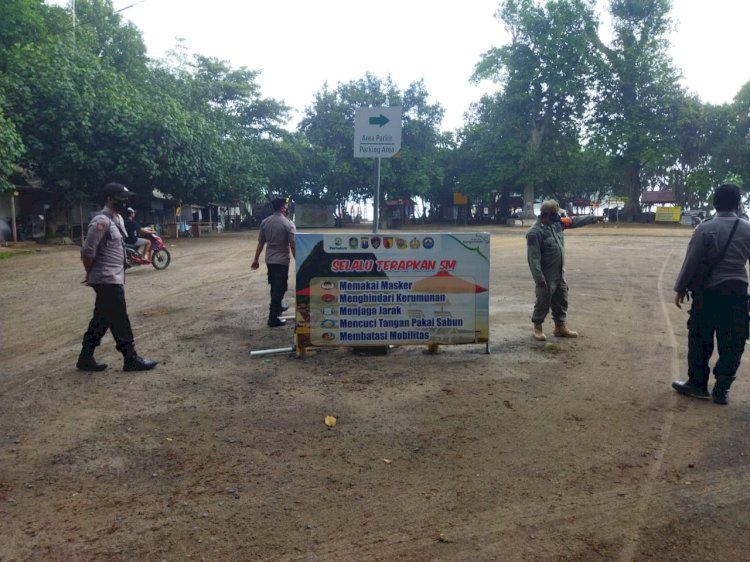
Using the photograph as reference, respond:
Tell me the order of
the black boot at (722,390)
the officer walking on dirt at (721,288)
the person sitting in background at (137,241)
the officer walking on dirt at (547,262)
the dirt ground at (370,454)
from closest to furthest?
the dirt ground at (370,454)
the officer walking on dirt at (721,288)
the black boot at (722,390)
the officer walking on dirt at (547,262)
the person sitting in background at (137,241)

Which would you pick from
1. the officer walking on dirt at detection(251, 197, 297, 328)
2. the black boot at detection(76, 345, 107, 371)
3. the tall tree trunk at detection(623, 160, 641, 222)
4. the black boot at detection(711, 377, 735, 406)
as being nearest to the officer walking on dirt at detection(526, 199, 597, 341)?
the black boot at detection(711, 377, 735, 406)

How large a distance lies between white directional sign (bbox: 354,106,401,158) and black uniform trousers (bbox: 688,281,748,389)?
3.42 metres

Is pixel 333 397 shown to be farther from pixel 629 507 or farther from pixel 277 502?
pixel 629 507

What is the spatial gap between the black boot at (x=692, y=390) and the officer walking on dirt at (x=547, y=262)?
6.79 ft

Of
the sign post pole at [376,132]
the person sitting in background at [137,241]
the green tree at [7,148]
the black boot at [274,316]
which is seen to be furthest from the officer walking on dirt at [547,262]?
the green tree at [7,148]

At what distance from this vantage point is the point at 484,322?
6539 millimetres

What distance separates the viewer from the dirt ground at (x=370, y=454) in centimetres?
309

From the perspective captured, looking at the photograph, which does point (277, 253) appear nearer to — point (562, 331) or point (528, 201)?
point (562, 331)

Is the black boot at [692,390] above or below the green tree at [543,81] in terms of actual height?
below

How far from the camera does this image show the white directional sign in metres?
6.77

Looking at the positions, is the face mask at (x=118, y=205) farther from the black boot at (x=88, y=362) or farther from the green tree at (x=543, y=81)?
the green tree at (x=543, y=81)

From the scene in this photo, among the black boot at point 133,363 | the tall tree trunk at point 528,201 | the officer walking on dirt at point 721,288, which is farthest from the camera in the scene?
the tall tree trunk at point 528,201

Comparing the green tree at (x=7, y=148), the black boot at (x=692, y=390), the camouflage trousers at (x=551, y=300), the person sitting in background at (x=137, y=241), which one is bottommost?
the black boot at (x=692, y=390)

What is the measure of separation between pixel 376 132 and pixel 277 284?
2.42m
